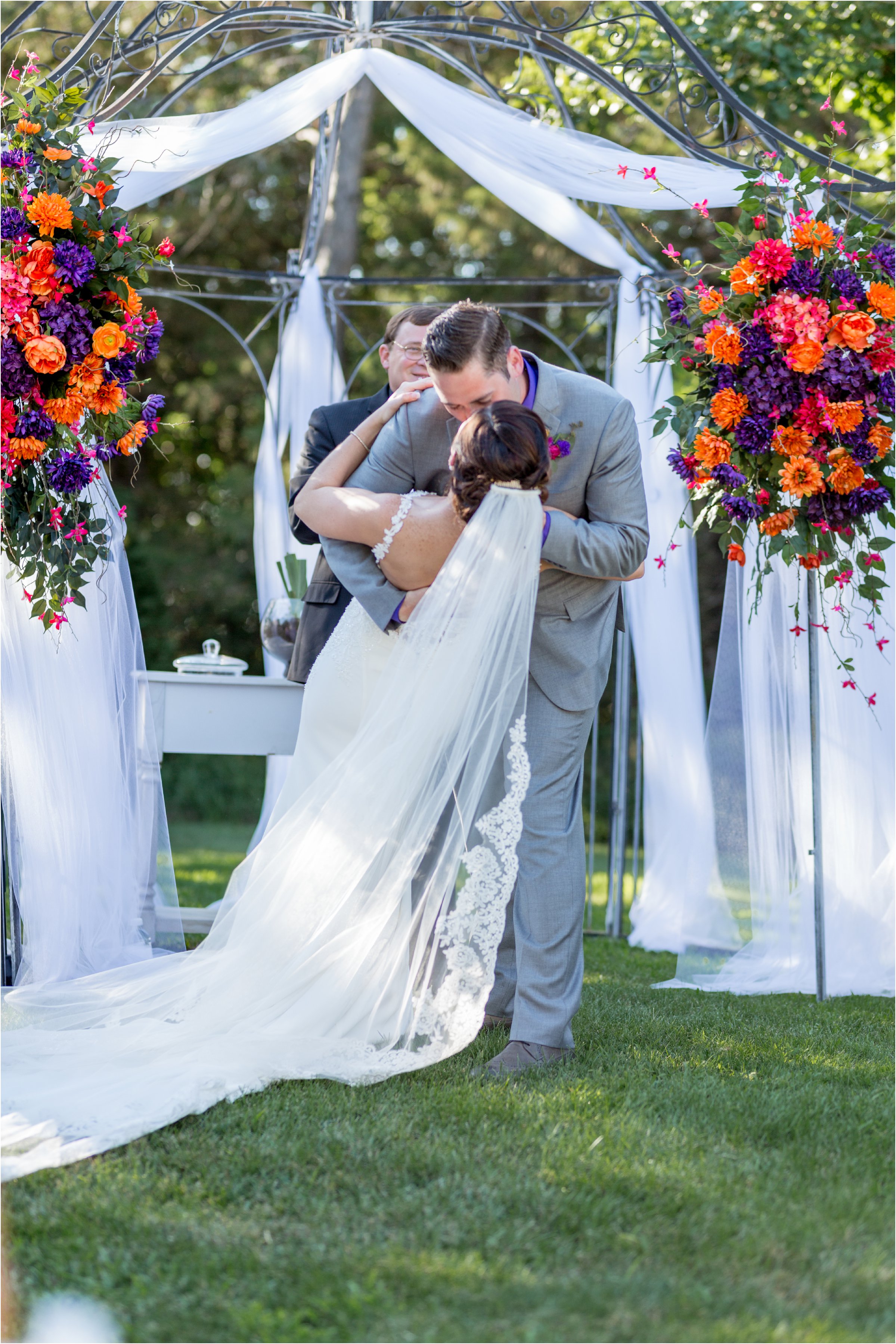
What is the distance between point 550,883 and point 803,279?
1.75 metres

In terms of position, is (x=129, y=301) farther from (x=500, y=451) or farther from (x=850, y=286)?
(x=850, y=286)

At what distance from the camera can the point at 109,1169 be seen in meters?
2.22

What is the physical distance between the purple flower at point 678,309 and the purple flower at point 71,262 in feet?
5.23

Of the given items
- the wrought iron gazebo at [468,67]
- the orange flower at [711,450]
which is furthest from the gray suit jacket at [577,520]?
the wrought iron gazebo at [468,67]

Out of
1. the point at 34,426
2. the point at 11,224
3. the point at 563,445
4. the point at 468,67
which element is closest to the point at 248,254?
the point at 468,67

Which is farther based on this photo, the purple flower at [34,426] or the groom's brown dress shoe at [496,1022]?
the groom's brown dress shoe at [496,1022]

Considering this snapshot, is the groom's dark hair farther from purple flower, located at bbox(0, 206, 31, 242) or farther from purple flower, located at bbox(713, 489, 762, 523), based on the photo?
purple flower, located at bbox(0, 206, 31, 242)

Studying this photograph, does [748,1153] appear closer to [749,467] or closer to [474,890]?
[474,890]

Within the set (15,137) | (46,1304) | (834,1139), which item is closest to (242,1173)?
(46,1304)

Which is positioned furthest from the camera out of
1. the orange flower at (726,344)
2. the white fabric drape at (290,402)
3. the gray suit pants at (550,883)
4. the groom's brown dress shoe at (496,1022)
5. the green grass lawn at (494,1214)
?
the white fabric drape at (290,402)

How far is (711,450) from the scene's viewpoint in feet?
11.3

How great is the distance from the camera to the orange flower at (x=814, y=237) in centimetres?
337

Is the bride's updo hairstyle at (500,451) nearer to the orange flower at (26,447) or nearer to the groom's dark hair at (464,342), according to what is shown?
the groom's dark hair at (464,342)

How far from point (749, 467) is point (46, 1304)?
268cm
